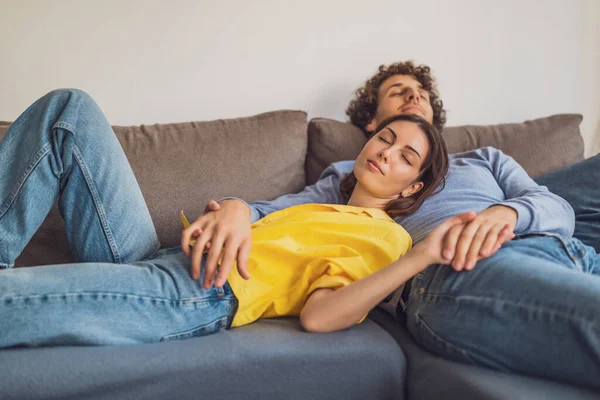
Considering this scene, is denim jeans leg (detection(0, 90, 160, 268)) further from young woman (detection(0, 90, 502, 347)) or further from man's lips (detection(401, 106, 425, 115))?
man's lips (detection(401, 106, 425, 115))

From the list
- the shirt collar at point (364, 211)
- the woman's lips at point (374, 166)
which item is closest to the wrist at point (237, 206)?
the shirt collar at point (364, 211)

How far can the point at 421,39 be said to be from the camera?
2354mm

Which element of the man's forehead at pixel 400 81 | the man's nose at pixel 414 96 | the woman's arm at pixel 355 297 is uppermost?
the man's forehead at pixel 400 81

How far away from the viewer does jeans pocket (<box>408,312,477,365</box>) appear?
3.50 ft

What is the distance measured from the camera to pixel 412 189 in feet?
5.05

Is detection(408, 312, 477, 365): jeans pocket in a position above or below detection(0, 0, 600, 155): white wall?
below

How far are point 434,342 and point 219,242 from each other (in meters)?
0.46

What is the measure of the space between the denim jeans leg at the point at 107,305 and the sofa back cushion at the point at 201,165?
0.48m

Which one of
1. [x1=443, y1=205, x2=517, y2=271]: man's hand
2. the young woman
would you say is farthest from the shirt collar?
[x1=443, y1=205, x2=517, y2=271]: man's hand

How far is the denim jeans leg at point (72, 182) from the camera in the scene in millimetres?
1264

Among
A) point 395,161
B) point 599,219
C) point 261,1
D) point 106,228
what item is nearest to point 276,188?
point 395,161

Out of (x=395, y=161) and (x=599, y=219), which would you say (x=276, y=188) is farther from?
(x=599, y=219)

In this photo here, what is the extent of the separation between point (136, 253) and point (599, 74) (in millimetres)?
2137

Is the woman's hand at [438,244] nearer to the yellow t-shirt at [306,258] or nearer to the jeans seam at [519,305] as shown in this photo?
the jeans seam at [519,305]
